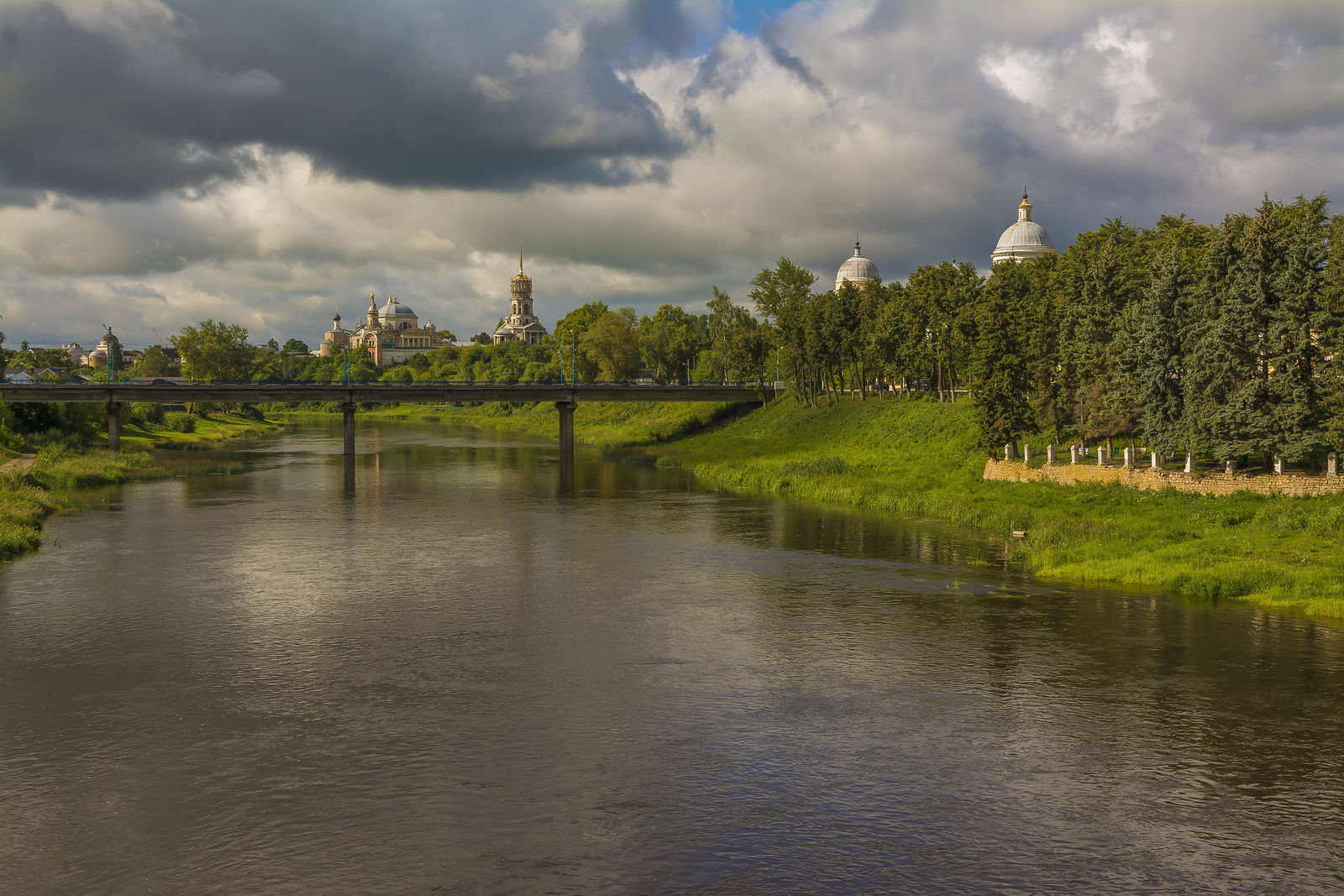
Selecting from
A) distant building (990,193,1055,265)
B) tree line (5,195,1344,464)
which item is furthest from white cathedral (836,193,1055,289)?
tree line (5,195,1344,464)

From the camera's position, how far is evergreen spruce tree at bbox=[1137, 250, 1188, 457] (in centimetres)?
5184

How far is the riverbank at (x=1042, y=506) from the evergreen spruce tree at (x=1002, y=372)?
12.0ft

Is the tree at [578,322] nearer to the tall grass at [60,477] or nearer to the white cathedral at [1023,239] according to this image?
the white cathedral at [1023,239]

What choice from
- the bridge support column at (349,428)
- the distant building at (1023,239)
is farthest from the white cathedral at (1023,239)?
the bridge support column at (349,428)

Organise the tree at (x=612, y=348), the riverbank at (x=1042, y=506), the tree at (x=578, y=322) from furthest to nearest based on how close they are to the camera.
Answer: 1. the tree at (x=578, y=322)
2. the tree at (x=612, y=348)
3. the riverbank at (x=1042, y=506)

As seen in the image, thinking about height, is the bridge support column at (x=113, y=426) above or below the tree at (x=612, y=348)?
below

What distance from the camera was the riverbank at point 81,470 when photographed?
52719 millimetres

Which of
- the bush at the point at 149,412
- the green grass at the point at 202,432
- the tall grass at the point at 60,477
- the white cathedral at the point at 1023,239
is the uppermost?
the white cathedral at the point at 1023,239

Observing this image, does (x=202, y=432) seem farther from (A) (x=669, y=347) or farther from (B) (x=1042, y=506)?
(B) (x=1042, y=506)

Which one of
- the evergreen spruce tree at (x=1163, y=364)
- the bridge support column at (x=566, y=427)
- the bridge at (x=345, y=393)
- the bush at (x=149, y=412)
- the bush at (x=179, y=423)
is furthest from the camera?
the bush at (x=179, y=423)

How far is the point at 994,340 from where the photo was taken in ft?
221

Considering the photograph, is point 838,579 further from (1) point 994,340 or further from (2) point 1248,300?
(1) point 994,340

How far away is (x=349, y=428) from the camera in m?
102

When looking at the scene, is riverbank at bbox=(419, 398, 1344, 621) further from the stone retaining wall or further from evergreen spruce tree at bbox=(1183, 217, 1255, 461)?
evergreen spruce tree at bbox=(1183, 217, 1255, 461)
